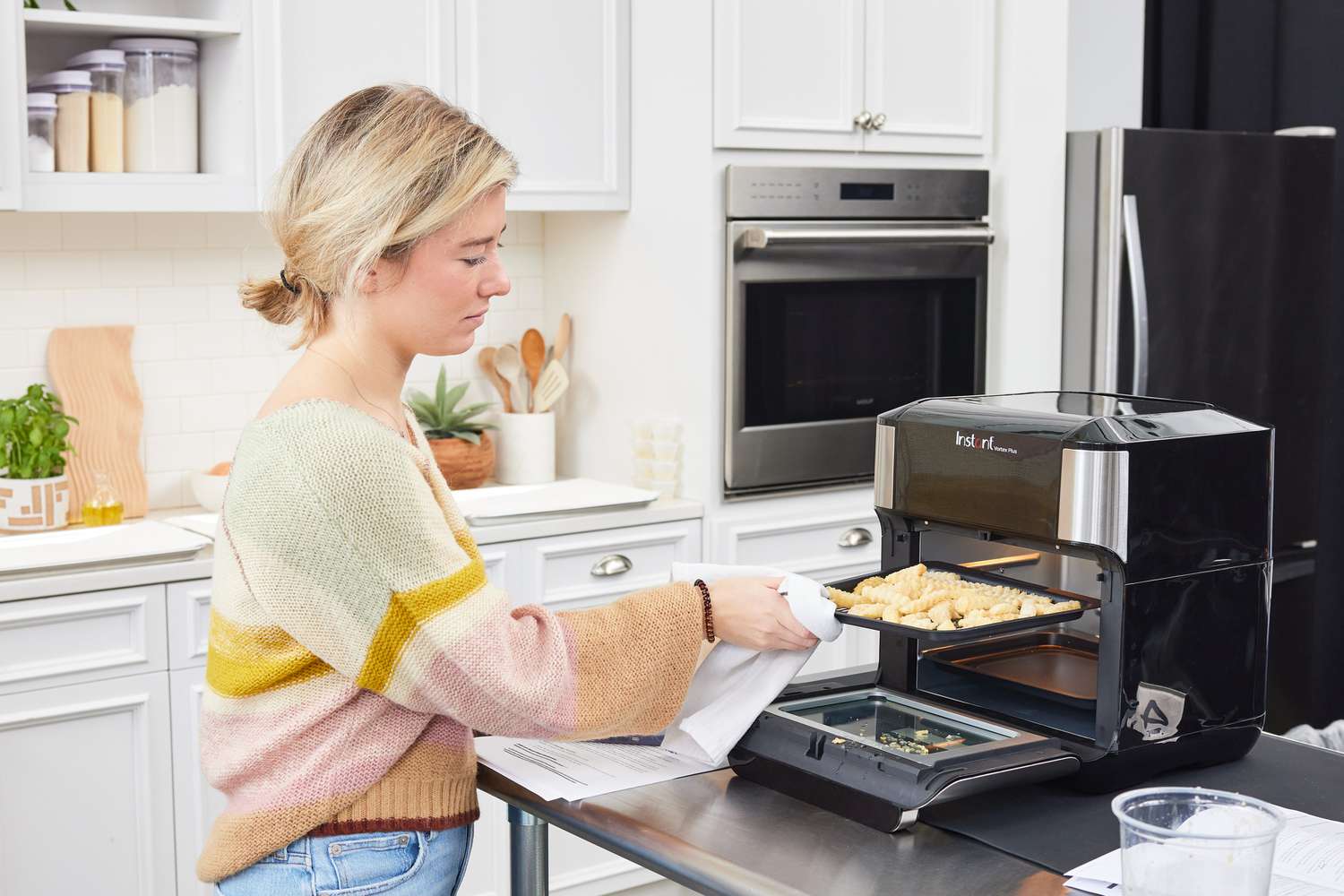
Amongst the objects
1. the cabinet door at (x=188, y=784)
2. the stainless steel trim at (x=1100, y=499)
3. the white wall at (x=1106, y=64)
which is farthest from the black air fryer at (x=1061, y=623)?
the white wall at (x=1106, y=64)

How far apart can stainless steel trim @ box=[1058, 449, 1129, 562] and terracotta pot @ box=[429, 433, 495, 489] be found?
2.03 metres

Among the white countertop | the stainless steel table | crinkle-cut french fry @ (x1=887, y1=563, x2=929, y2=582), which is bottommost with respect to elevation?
the stainless steel table

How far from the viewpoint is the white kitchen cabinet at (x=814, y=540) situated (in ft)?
11.1

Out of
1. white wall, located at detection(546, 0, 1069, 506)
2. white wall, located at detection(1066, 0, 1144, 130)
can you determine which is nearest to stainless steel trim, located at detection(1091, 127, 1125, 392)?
white wall, located at detection(546, 0, 1069, 506)

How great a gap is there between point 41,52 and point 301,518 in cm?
205

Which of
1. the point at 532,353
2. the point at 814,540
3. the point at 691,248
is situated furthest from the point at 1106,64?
the point at 532,353

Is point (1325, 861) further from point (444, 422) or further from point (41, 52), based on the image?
point (41, 52)

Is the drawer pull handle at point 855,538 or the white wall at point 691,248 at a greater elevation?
the white wall at point 691,248

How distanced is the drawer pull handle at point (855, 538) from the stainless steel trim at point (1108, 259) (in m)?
0.65

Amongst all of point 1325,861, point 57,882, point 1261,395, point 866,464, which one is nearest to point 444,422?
point 866,464

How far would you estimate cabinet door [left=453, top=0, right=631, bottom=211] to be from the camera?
3238mm

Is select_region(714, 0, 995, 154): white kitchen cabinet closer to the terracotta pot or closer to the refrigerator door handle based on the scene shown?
the refrigerator door handle

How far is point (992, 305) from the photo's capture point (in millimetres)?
3766

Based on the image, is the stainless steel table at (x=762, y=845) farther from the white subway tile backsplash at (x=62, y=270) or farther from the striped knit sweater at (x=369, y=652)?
the white subway tile backsplash at (x=62, y=270)
